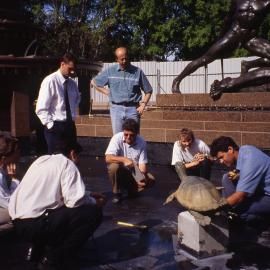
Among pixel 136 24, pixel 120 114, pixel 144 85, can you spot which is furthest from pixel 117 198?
pixel 136 24

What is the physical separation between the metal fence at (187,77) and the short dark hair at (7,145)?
22.3m

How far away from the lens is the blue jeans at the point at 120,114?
7.57m

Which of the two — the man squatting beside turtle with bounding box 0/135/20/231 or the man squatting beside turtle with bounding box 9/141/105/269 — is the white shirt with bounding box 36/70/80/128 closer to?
the man squatting beside turtle with bounding box 0/135/20/231

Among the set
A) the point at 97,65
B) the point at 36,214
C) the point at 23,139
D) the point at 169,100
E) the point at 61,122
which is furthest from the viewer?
the point at 97,65

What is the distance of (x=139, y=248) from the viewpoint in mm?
4781

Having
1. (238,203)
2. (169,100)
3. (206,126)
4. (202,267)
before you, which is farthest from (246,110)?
(202,267)

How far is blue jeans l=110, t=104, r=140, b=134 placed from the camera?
24.8ft

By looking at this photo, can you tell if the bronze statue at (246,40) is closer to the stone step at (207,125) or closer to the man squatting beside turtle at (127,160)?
the stone step at (207,125)

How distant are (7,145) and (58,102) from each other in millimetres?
2138

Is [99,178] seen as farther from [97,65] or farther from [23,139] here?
[97,65]

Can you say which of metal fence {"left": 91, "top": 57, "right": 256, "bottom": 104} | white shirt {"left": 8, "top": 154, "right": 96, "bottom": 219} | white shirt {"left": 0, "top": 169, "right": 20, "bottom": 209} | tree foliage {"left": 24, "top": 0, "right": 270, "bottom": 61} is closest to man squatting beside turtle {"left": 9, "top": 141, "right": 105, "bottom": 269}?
white shirt {"left": 8, "top": 154, "right": 96, "bottom": 219}

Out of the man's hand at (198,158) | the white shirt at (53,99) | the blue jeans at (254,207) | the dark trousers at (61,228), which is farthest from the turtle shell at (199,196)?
the white shirt at (53,99)

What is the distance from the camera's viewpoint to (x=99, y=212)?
436cm

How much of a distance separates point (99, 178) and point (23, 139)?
3.80 metres
